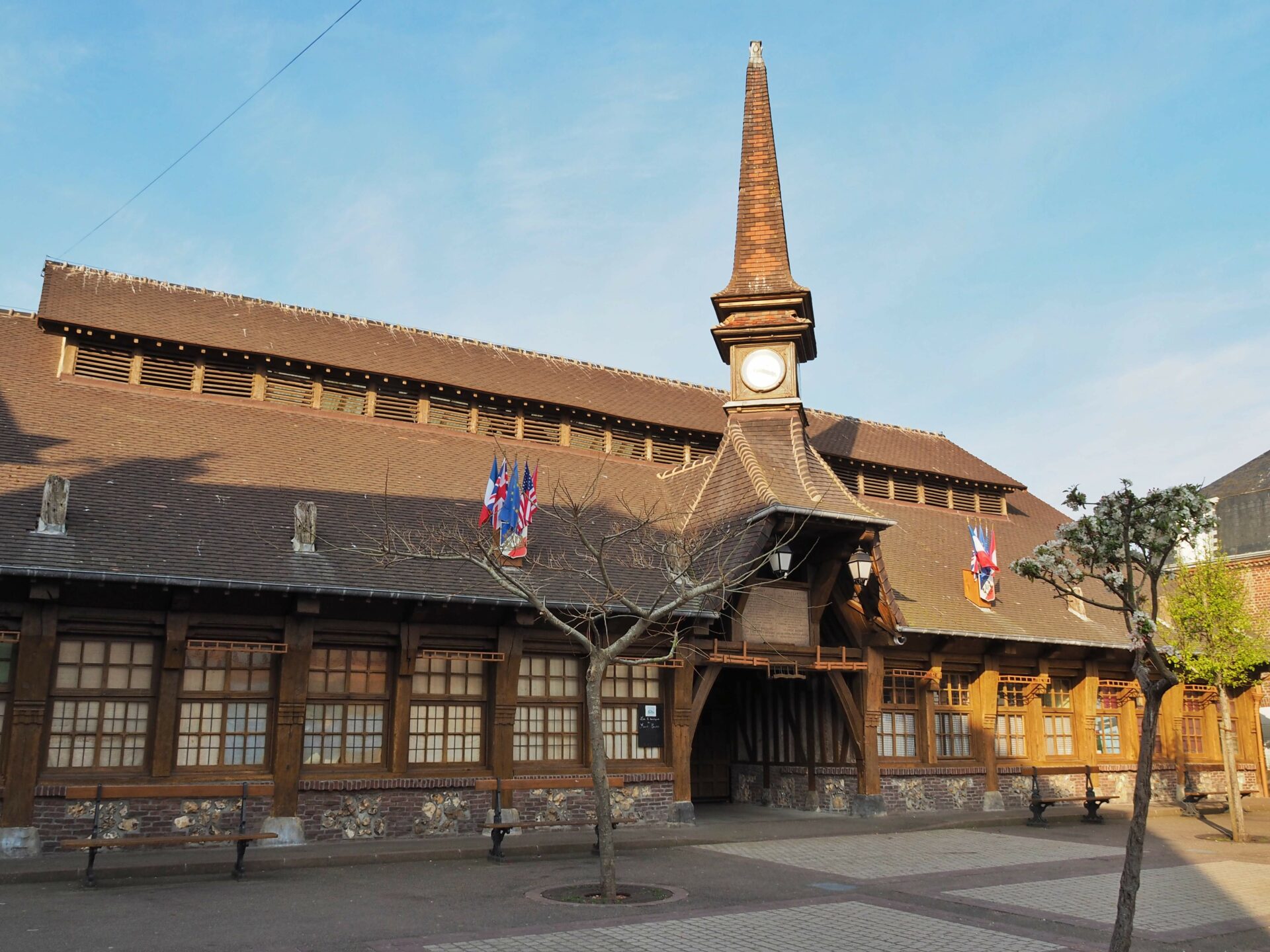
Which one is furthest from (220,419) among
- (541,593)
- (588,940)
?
(588,940)

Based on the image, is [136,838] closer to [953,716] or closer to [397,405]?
[397,405]

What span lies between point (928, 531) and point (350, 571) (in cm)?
1402

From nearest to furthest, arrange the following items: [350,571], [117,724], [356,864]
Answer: [356,864] → [117,724] → [350,571]

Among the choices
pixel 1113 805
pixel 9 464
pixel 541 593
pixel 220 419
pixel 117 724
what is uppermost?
pixel 220 419

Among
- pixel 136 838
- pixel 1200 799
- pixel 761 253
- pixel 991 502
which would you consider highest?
pixel 761 253

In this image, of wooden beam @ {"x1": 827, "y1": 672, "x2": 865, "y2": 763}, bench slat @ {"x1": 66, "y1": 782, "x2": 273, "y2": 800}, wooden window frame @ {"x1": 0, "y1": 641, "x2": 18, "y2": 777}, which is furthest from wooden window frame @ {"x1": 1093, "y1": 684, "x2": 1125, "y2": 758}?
wooden window frame @ {"x1": 0, "y1": 641, "x2": 18, "y2": 777}

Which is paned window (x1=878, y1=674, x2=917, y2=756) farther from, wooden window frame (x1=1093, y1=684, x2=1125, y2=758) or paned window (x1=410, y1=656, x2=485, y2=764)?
paned window (x1=410, y1=656, x2=485, y2=764)

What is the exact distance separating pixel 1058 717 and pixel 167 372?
60.0ft

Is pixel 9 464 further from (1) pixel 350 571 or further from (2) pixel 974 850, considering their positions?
(2) pixel 974 850

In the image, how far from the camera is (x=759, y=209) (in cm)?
2217

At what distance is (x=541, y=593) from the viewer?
14.9m

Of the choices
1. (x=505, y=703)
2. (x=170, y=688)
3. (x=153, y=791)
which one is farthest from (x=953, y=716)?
(x=153, y=791)

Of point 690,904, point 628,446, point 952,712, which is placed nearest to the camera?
point 690,904

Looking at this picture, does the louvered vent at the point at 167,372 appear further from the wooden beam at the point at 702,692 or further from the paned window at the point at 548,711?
the wooden beam at the point at 702,692
